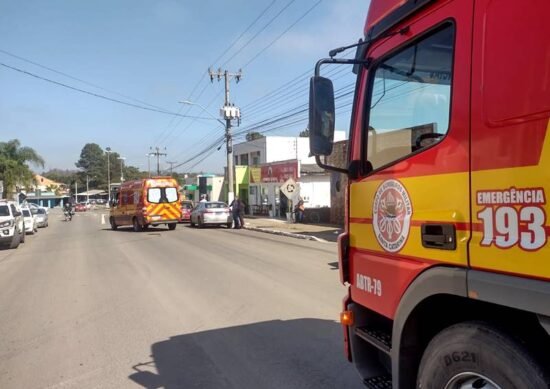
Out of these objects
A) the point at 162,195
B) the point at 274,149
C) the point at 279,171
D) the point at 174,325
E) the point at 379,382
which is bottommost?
the point at 174,325

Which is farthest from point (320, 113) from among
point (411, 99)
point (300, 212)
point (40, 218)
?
point (40, 218)

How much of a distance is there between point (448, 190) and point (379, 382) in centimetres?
156

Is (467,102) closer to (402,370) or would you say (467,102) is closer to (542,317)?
(542,317)

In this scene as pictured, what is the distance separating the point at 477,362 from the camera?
2.38m

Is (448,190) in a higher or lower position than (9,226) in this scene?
higher

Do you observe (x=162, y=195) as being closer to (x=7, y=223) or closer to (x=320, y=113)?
(x=7, y=223)

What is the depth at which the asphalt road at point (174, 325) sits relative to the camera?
5.06m

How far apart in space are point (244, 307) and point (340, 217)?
19.9 meters

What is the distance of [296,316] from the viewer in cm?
728

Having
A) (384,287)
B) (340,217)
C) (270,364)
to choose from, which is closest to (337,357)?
(270,364)

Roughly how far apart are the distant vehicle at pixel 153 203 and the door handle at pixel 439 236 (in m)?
25.6

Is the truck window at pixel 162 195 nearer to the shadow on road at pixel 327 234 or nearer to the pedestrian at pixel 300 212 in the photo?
the pedestrian at pixel 300 212

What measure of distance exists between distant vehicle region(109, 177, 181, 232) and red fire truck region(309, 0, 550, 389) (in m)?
24.7

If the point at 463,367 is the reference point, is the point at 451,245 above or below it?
above
